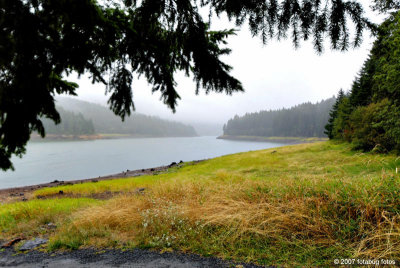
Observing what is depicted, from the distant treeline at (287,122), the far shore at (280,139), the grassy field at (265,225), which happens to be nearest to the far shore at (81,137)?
the grassy field at (265,225)

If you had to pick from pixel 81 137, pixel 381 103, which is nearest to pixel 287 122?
pixel 381 103

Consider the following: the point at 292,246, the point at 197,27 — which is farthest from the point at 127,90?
the point at 292,246

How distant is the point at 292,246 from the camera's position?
129 inches

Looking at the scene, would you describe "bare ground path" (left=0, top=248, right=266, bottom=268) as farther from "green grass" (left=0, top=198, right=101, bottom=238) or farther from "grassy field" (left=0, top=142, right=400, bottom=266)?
"green grass" (left=0, top=198, right=101, bottom=238)

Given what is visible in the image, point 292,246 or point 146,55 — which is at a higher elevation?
point 146,55

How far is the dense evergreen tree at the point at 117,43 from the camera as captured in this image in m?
1.24

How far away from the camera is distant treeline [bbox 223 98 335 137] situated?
108 m

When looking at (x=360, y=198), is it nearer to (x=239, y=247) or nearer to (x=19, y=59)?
(x=239, y=247)

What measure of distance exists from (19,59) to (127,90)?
183cm

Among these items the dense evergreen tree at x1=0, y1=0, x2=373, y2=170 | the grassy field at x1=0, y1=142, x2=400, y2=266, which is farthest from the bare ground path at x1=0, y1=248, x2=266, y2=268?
the dense evergreen tree at x1=0, y1=0, x2=373, y2=170

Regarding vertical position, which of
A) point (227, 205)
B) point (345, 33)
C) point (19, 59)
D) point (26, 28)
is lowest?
point (227, 205)

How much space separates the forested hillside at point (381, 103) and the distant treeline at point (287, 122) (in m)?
77.3

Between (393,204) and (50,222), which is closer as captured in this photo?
(393,204)

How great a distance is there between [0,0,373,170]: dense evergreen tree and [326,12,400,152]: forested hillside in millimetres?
1047
